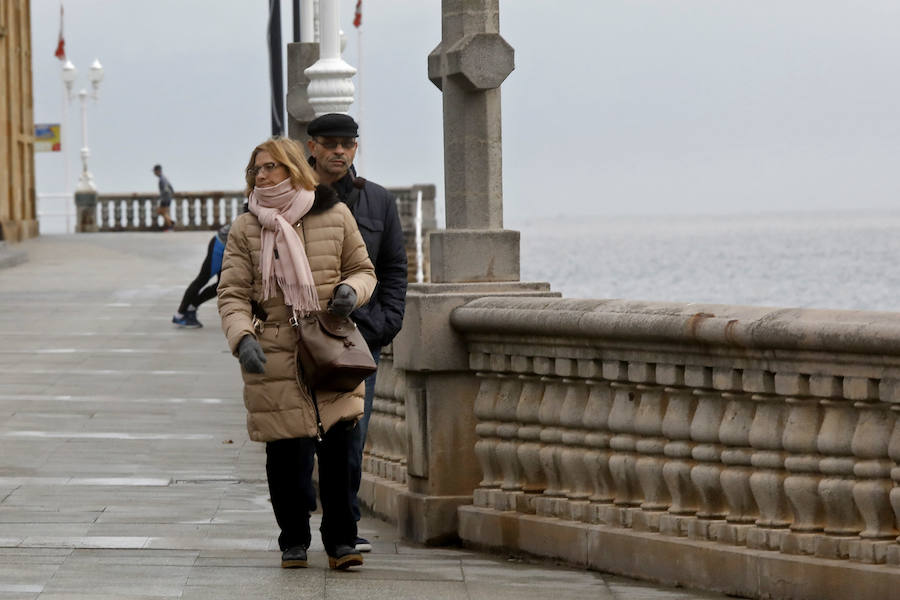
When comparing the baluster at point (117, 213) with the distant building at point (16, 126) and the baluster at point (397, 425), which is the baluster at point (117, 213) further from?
the baluster at point (397, 425)

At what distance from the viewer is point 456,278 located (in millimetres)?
9258

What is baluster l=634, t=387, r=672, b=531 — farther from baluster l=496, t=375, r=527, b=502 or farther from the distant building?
the distant building

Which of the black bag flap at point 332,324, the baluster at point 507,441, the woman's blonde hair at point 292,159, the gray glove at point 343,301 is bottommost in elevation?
the baluster at point 507,441

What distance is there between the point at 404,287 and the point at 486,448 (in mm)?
1003

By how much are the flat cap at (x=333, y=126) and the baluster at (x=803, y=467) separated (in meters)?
2.25

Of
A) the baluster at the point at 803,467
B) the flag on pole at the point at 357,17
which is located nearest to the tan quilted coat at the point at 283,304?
the baluster at the point at 803,467

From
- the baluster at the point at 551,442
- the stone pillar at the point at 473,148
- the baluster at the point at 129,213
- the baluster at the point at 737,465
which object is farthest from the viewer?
the baluster at the point at 129,213

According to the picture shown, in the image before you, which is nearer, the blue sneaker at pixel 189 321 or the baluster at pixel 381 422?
the baluster at pixel 381 422

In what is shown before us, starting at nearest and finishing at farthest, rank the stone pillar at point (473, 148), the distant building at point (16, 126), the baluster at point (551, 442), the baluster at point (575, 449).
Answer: the baluster at point (575, 449) → the baluster at point (551, 442) → the stone pillar at point (473, 148) → the distant building at point (16, 126)

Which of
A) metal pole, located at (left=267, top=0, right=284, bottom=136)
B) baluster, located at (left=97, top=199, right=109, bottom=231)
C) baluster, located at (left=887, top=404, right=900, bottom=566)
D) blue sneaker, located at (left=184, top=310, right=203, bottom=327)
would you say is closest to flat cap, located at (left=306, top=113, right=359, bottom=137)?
baluster, located at (left=887, top=404, right=900, bottom=566)

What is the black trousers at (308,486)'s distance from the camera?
7.93m

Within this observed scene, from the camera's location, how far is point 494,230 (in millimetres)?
9352

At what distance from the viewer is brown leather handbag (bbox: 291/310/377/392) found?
25.1 ft

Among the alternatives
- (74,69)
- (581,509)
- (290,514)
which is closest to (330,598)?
(290,514)
